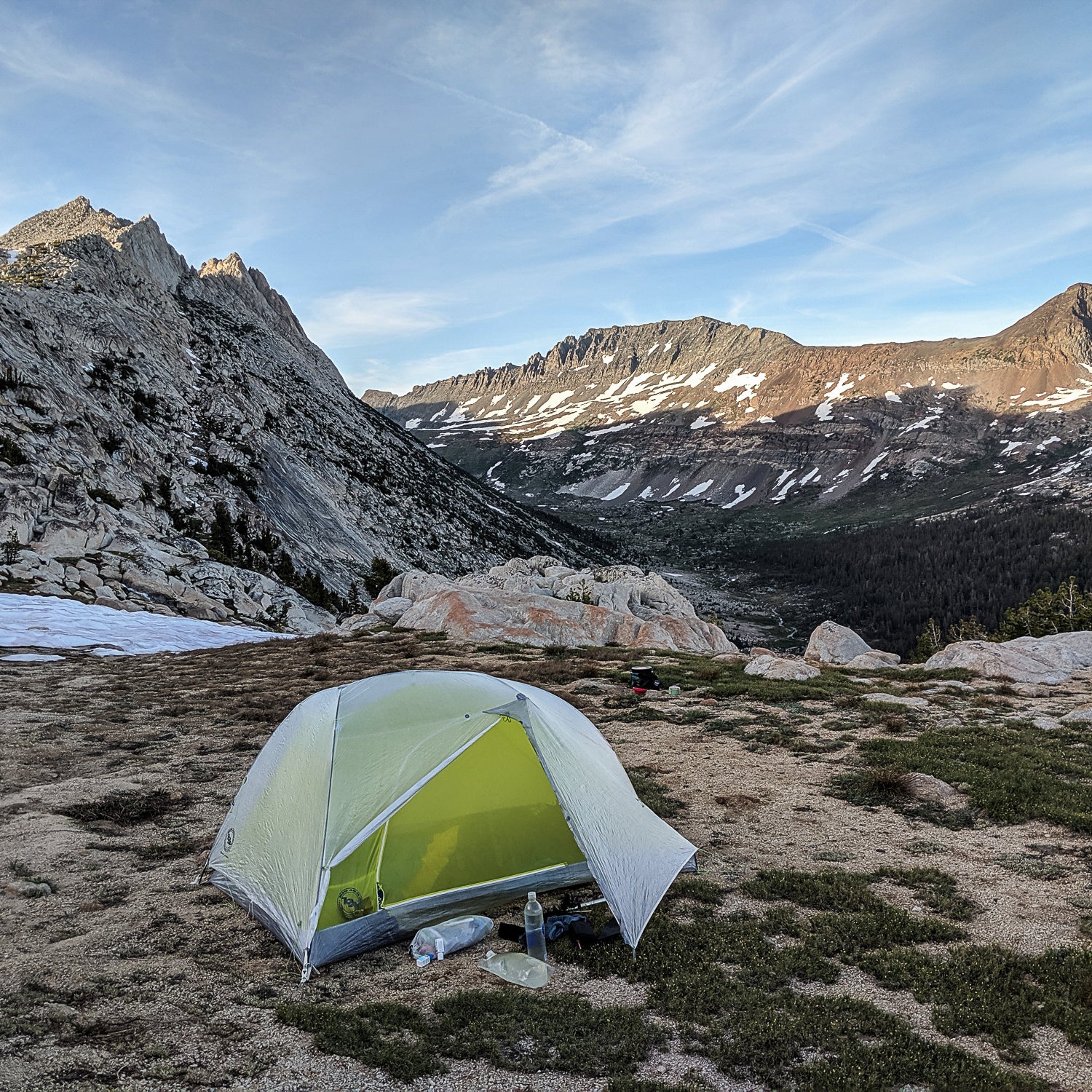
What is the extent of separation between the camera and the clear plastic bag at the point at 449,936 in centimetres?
766

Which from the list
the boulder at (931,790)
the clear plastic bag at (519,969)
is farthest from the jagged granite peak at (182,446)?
the boulder at (931,790)

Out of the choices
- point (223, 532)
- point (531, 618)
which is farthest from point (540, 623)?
point (223, 532)

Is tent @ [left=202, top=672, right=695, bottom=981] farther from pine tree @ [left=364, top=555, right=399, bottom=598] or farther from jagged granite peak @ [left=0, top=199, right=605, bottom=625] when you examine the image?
pine tree @ [left=364, top=555, right=399, bottom=598]

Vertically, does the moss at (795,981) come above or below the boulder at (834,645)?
above

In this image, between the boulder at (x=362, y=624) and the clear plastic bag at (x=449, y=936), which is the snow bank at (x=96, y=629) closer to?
the boulder at (x=362, y=624)

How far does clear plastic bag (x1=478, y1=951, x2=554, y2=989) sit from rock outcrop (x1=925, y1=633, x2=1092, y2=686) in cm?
2176

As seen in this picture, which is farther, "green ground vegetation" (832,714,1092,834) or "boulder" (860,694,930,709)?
"boulder" (860,694,930,709)

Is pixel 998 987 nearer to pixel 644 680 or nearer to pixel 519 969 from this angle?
pixel 519 969

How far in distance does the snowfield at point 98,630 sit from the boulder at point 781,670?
22426 millimetres

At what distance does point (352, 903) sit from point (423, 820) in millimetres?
1224

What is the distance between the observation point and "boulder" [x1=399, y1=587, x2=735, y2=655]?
3247 cm

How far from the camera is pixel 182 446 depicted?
196 ft

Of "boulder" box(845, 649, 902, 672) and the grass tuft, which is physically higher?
the grass tuft

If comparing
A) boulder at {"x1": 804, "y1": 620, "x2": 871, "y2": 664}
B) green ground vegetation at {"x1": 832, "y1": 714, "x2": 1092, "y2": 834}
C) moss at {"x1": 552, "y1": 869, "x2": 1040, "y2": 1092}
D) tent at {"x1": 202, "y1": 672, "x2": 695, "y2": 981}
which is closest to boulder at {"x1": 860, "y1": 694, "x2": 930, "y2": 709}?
green ground vegetation at {"x1": 832, "y1": 714, "x2": 1092, "y2": 834}
